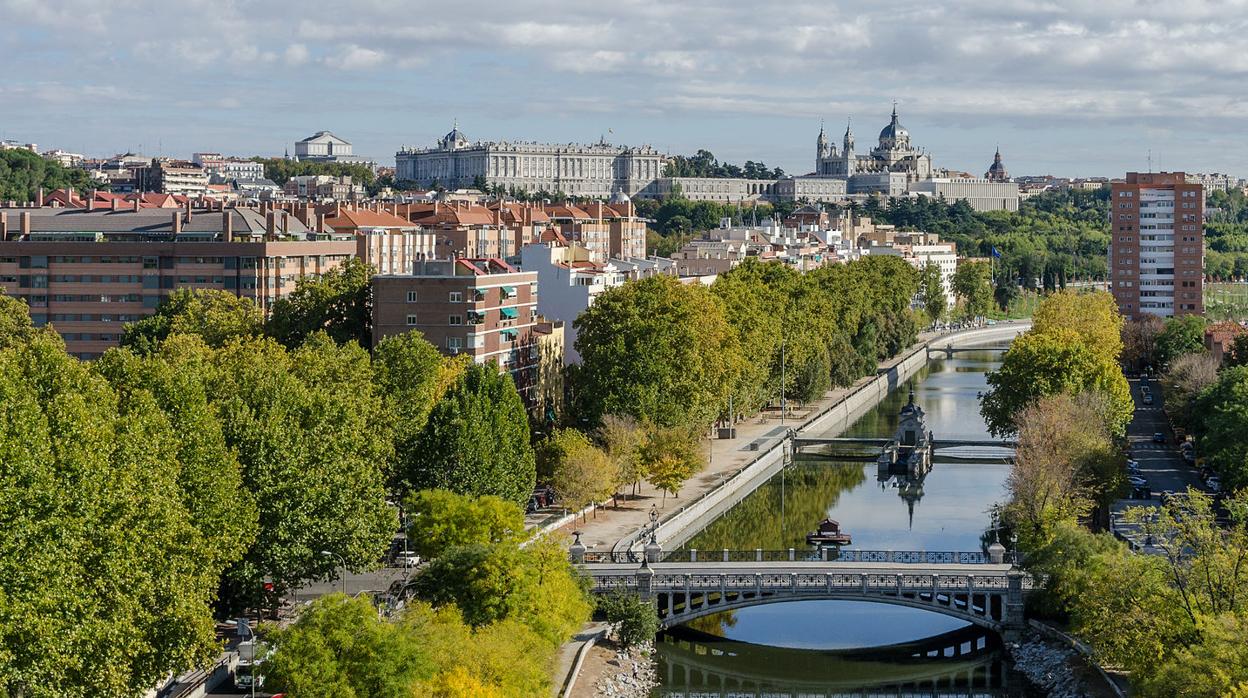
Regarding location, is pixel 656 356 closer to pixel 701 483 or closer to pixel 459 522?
pixel 701 483

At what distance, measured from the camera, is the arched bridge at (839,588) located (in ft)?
136

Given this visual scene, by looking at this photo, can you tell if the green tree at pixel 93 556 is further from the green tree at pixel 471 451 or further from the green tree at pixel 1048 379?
the green tree at pixel 1048 379

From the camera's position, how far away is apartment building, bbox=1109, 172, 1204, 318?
108 m

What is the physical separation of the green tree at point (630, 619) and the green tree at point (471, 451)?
6747 millimetres

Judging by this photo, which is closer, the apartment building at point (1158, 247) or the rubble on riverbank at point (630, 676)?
the rubble on riverbank at point (630, 676)

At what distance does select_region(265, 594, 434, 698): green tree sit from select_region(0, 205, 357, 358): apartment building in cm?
4200

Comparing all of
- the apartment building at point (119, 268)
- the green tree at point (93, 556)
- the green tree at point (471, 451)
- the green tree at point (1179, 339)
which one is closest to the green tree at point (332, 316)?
the apartment building at point (119, 268)

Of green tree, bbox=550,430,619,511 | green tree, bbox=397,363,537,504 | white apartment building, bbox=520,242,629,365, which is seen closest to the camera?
green tree, bbox=397,363,537,504

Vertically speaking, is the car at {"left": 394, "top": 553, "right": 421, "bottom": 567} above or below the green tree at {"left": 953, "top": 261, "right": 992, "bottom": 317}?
below

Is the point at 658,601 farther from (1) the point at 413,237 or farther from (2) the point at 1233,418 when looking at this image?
(1) the point at 413,237

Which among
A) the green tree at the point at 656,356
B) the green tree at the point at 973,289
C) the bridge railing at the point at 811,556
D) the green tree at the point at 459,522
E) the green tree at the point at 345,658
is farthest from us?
the green tree at the point at 973,289

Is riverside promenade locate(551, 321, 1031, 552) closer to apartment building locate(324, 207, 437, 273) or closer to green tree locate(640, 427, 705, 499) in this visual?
green tree locate(640, 427, 705, 499)

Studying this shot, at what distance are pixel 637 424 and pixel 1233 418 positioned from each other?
16852 mm

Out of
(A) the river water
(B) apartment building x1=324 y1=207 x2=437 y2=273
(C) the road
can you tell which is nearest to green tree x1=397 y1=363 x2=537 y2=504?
(A) the river water
